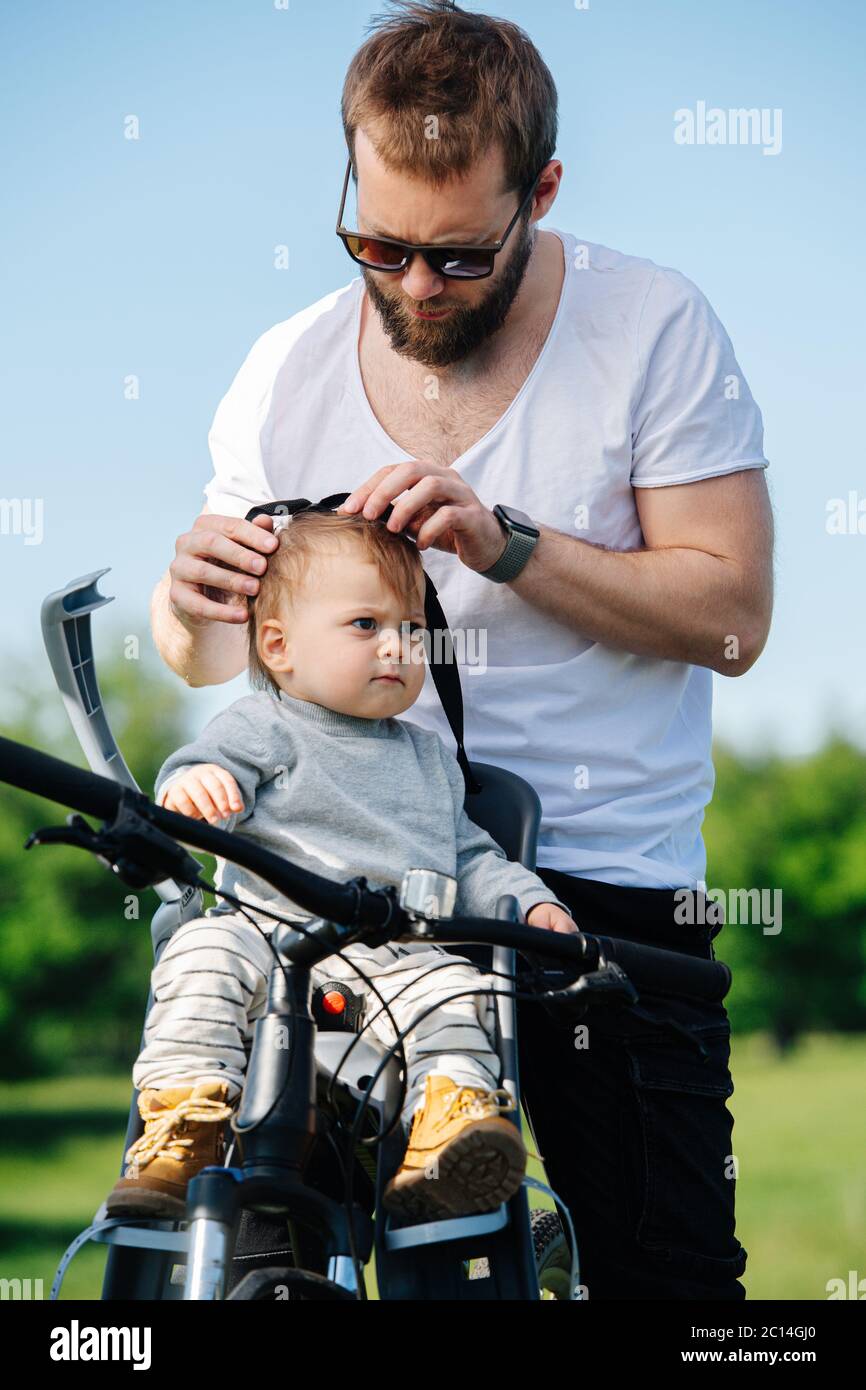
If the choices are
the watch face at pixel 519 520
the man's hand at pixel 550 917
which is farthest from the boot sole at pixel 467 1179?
the watch face at pixel 519 520

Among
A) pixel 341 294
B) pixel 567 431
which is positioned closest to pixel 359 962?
pixel 567 431

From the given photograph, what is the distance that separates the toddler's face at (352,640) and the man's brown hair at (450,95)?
81 centimetres

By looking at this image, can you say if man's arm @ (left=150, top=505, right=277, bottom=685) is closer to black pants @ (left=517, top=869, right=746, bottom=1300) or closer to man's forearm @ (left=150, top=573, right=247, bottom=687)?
man's forearm @ (left=150, top=573, right=247, bottom=687)

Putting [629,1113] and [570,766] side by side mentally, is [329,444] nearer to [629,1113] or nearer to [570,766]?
[570,766]

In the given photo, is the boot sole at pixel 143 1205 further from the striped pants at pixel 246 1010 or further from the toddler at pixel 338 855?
the striped pants at pixel 246 1010

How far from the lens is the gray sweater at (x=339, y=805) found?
2.81 metres

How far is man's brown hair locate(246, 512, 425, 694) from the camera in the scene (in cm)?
292

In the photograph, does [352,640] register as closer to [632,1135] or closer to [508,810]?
[508,810]

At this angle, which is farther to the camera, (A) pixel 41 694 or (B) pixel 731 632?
(A) pixel 41 694

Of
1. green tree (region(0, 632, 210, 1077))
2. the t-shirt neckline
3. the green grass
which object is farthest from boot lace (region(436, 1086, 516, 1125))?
green tree (region(0, 632, 210, 1077))

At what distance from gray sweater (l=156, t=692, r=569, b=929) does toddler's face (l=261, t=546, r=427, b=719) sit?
0.27ft

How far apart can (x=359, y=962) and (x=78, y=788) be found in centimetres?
103

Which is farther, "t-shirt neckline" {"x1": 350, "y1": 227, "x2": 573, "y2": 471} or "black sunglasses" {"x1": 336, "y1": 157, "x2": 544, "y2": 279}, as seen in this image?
"t-shirt neckline" {"x1": 350, "y1": 227, "x2": 573, "y2": 471}
